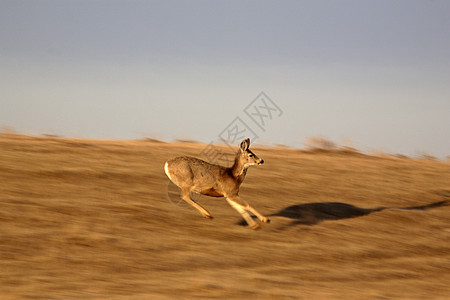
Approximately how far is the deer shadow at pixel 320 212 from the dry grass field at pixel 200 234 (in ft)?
0.16

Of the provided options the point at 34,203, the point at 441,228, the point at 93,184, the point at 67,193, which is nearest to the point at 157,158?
the point at 93,184

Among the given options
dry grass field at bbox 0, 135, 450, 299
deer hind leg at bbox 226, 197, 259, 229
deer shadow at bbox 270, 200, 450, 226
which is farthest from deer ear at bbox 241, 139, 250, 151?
deer shadow at bbox 270, 200, 450, 226

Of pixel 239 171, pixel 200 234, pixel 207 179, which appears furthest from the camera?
pixel 239 171

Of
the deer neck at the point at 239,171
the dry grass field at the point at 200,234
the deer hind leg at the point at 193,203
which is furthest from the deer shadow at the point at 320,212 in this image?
the deer hind leg at the point at 193,203

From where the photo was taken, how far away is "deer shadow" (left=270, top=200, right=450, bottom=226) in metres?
12.7

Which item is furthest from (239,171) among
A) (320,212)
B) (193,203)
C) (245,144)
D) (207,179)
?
(320,212)

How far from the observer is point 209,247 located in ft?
32.4

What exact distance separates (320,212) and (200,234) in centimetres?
372

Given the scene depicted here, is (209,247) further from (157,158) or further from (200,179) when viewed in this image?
(157,158)

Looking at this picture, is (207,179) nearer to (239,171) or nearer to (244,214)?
(239,171)

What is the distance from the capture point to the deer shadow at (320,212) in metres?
12.7

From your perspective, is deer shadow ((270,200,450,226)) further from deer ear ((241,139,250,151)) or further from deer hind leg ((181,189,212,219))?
deer ear ((241,139,250,151))

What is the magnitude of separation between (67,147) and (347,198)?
739 cm

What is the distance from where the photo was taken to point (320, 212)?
44.2 feet
